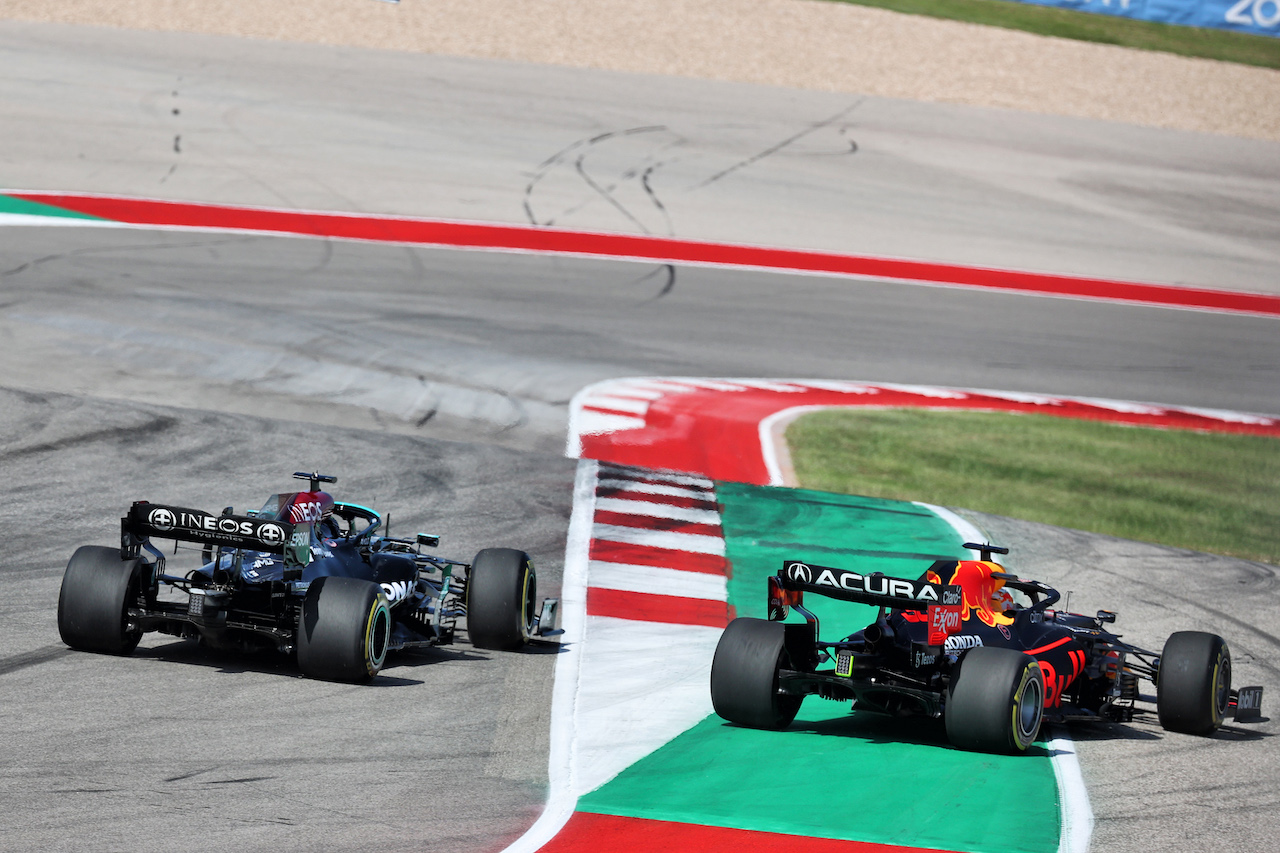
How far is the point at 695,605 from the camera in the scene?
14.6 meters

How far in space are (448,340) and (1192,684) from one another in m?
14.0

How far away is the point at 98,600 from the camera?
11.3m

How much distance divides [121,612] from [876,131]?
99.4 feet

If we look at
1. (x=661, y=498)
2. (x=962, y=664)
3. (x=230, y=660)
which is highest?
(x=661, y=498)

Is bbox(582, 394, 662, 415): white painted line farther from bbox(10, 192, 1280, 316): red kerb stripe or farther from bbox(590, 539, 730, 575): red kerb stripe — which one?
bbox(10, 192, 1280, 316): red kerb stripe

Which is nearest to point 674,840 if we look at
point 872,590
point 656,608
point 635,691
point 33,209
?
Result: point 872,590

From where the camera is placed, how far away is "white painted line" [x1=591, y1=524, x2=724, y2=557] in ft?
53.5

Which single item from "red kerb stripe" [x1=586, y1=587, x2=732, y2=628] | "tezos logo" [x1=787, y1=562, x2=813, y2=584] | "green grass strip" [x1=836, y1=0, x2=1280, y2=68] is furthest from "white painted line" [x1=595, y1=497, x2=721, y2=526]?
"green grass strip" [x1=836, y1=0, x2=1280, y2=68]

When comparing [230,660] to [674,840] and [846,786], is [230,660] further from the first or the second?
[846,786]

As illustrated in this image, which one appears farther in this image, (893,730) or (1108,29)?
(1108,29)

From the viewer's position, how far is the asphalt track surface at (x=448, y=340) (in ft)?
31.5

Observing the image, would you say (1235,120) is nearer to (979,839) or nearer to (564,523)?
(564,523)

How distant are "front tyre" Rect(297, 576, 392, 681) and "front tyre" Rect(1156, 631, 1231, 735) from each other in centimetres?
578

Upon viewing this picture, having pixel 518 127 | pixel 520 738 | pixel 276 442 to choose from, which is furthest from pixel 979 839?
pixel 518 127
